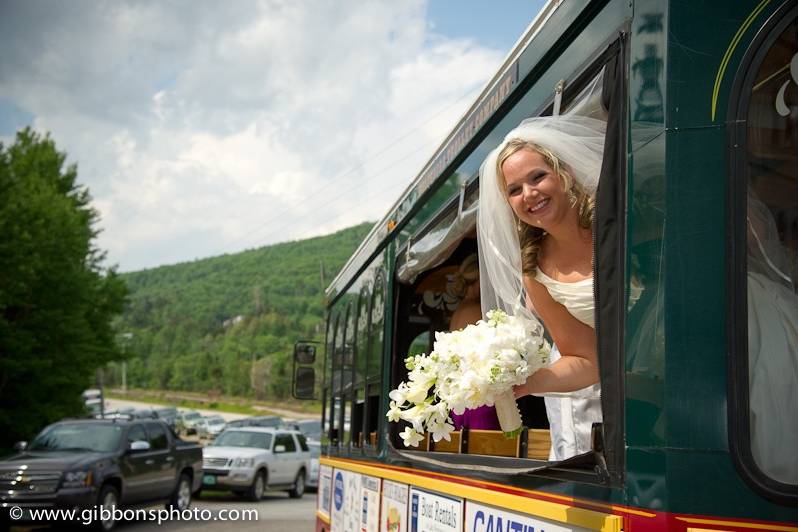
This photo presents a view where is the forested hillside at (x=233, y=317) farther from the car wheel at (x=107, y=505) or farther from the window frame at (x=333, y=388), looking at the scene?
the window frame at (x=333, y=388)

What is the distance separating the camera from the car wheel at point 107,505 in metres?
13.5

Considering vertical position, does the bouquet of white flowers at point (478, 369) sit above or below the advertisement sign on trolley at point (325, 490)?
above

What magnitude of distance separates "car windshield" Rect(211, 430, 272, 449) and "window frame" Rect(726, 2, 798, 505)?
20.0m

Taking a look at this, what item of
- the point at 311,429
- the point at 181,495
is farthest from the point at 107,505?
the point at 311,429

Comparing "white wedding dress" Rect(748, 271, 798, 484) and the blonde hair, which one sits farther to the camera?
the blonde hair

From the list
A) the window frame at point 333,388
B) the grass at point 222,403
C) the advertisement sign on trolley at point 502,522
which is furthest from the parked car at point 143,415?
the grass at point 222,403

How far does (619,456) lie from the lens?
2312 millimetres

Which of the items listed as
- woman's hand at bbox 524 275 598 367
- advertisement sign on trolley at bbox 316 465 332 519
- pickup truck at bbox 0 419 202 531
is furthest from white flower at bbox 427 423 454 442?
pickup truck at bbox 0 419 202 531

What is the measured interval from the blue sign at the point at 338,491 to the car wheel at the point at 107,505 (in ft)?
23.9

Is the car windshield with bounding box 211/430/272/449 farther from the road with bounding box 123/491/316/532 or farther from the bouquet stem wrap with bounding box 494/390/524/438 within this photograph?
the bouquet stem wrap with bounding box 494/390/524/438

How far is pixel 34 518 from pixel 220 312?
15564 centimetres

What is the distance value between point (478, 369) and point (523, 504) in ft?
1.70

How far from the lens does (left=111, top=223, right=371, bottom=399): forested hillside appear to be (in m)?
126

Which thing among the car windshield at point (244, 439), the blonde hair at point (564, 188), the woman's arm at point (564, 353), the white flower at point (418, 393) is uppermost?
the blonde hair at point (564, 188)
